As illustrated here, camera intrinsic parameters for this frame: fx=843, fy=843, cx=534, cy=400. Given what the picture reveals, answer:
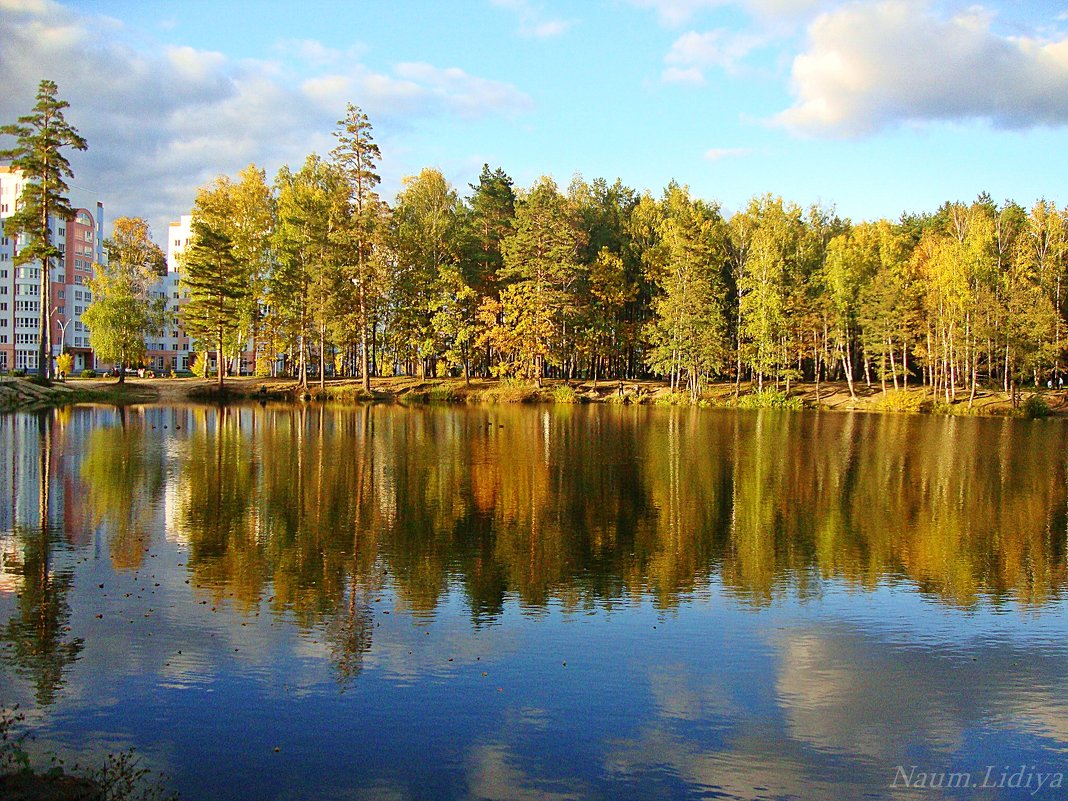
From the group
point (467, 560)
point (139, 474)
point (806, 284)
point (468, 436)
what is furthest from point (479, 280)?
point (467, 560)

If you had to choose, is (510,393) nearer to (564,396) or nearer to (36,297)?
(564,396)

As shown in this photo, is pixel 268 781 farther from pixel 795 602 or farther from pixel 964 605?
pixel 964 605

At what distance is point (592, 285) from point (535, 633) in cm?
7490

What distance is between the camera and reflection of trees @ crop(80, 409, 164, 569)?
16.4m

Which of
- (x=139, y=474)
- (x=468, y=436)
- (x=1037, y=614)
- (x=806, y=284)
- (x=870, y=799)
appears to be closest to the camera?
(x=870, y=799)

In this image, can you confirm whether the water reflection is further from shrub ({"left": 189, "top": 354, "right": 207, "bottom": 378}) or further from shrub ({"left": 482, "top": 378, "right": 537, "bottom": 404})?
shrub ({"left": 189, "top": 354, "right": 207, "bottom": 378})

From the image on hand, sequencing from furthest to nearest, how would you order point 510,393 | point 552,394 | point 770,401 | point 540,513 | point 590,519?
point 552,394
point 510,393
point 770,401
point 540,513
point 590,519

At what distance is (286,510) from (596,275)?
6620 centimetres

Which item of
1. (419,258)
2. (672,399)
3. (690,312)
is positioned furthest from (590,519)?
(419,258)

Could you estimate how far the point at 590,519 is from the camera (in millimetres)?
19859

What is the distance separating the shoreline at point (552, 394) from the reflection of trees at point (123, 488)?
33252 mm

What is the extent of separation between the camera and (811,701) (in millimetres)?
9703

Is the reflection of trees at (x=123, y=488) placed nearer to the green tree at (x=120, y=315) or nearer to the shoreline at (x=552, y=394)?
the shoreline at (x=552, y=394)

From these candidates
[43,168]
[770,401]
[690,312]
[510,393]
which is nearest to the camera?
[43,168]
